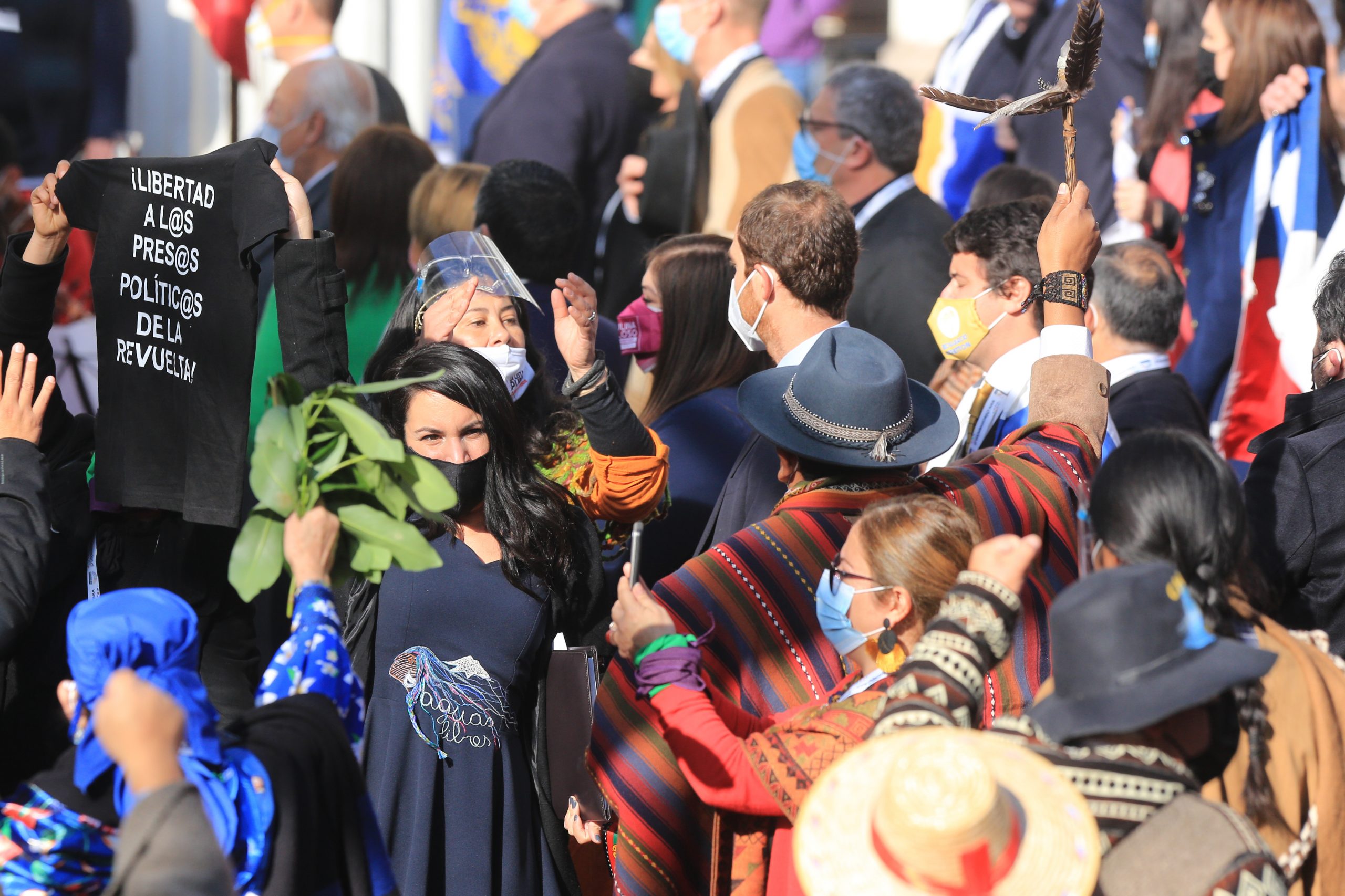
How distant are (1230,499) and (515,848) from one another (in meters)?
1.92

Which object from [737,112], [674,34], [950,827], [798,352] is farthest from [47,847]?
[674,34]

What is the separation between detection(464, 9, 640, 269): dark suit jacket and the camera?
7504 millimetres

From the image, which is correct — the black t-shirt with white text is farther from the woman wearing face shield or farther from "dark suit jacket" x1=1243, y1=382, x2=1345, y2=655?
"dark suit jacket" x1=1243, y1=382, x2=1345, y2=655

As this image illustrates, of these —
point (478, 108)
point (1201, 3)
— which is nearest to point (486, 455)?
point (1201, 3)

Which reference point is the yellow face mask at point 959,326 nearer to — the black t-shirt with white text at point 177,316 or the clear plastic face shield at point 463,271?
the clear plastic face shield at point 463,271

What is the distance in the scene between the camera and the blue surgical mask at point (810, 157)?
→ 5953 millimetres

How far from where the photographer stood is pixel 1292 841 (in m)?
2.36

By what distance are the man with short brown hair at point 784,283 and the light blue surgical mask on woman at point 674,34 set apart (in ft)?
12.6

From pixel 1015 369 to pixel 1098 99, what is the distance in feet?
10.6

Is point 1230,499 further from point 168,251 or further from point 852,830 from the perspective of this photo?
point 168,251

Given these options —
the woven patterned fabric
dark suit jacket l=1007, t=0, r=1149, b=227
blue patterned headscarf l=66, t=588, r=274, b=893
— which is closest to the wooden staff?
blue patterned headscarf l=66, t=588, r=274, b=893

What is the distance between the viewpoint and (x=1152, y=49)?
7082 mm

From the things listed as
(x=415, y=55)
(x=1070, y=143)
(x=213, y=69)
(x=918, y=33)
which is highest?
(x=1070, y=143)

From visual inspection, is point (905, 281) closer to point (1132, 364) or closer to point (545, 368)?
point (1132, 364)
